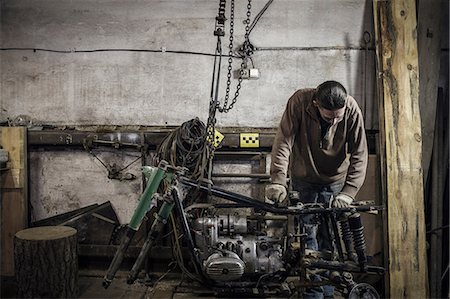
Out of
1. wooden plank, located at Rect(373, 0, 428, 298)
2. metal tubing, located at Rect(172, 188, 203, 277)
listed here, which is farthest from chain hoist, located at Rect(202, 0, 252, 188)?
wooden plank, located at Rect(373, 0, 428, 298)

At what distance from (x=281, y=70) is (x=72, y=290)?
2.72 meters

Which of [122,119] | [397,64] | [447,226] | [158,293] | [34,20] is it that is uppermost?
[34,20]

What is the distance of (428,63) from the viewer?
3682 mm

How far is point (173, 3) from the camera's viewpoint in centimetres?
396

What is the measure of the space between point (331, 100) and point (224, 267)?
146cm

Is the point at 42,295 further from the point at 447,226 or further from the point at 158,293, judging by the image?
the point at 447,226

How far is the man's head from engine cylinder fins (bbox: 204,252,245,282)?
1.29 metres

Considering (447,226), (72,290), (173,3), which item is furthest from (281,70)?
(72,290)

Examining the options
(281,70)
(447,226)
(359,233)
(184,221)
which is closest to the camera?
(359,233)

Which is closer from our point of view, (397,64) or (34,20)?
(397,64)

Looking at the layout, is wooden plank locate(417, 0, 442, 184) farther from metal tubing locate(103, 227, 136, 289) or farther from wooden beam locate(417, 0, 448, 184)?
metal tubing locate(103, 227, 136, 289)

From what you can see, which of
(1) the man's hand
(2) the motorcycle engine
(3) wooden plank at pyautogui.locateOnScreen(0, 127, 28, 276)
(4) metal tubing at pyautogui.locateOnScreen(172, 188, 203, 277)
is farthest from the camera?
(3) wooden plank at pyautogui.locateOnScreen(0, 127, 28, 276)

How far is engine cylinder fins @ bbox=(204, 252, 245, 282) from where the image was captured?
2.98 metres

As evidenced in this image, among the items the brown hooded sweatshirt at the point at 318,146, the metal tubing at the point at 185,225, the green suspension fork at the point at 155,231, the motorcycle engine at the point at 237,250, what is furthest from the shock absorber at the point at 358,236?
the green suspension fork at the point at 155,231
